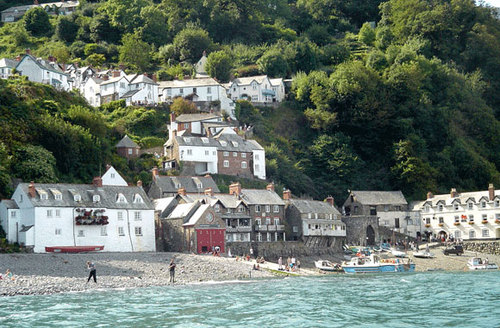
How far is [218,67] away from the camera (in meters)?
102

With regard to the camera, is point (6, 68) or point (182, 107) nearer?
point (6, 68)

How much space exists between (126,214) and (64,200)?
576 cm

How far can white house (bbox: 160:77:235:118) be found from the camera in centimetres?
9069

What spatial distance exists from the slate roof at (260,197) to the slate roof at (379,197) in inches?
525

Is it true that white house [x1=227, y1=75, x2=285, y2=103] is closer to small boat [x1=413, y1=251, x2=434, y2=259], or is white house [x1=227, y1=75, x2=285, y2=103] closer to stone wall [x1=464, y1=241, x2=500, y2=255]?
stone wall [x1=464, y1=241, x2=500, y2=255]

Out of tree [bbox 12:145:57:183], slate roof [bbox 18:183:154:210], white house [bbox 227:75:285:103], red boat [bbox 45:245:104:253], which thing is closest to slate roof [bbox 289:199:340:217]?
slate roof [bbox 18:183:154:210]

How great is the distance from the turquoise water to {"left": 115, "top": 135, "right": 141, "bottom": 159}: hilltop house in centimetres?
3164

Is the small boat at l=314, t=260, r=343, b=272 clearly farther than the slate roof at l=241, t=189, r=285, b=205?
No

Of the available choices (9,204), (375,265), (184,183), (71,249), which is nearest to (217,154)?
(184,183)

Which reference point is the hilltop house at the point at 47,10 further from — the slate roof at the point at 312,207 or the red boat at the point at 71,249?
the red boat at the point at 71,249

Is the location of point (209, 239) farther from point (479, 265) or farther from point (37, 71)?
point (37, 71)

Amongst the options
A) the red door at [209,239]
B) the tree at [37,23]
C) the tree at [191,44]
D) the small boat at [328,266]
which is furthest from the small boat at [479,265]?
the tree at [37,23]

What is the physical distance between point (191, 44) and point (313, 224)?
158 feet

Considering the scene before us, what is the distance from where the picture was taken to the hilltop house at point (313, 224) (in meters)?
71.9
